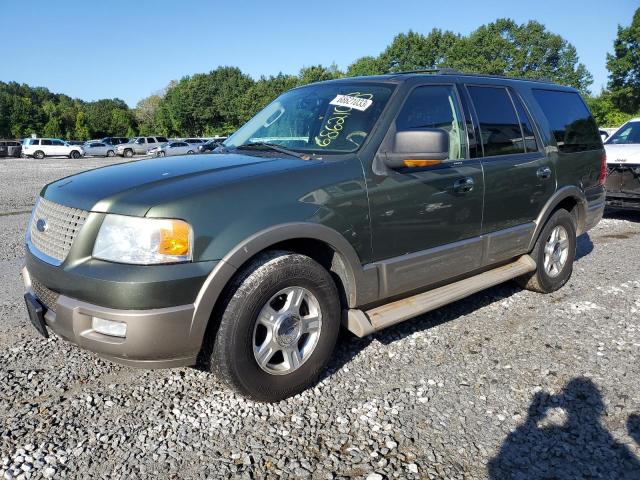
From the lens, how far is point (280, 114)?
4.10 metres

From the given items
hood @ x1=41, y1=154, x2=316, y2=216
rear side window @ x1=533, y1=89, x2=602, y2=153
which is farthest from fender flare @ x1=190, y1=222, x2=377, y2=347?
rear side window @ x1=533, y1=89, x2=602, y2=153

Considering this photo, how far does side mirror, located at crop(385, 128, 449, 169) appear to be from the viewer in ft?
10.0

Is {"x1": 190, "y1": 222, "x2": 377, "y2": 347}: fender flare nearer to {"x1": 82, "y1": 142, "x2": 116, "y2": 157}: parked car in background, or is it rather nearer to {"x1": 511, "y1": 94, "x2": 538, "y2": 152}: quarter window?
{"x1": 511, "y1": 94, "x2": 538, "y2": 152}: quarter window

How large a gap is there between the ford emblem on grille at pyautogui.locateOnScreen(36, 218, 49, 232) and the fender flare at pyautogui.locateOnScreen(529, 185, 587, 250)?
12.6ft

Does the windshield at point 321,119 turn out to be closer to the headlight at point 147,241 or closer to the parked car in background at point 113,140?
the headlight at point 147,241

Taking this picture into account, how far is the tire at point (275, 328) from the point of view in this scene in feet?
8.81

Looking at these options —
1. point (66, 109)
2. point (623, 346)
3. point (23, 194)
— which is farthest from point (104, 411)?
point (66, 109)

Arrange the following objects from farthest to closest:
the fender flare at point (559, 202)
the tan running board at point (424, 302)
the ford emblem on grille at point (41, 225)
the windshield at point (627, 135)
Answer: the windshield at point (627, 135) → the fender flare at point (559, 202) → the tan running board at point (424, 302) → the ford emblem on grille at point (41, 225)

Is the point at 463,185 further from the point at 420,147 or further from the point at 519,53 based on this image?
the point at 519,53

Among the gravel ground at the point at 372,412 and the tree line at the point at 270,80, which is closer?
the gravel ground at the point at 372,412

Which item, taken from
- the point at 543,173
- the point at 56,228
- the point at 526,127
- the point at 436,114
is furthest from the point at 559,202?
the point at 56,228

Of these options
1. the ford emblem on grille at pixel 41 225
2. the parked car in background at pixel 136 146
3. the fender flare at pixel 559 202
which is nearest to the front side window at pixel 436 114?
the fender flare at pixel 559 202

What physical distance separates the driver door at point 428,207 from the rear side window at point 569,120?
55.9 inches

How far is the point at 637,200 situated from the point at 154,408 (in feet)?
26.8
